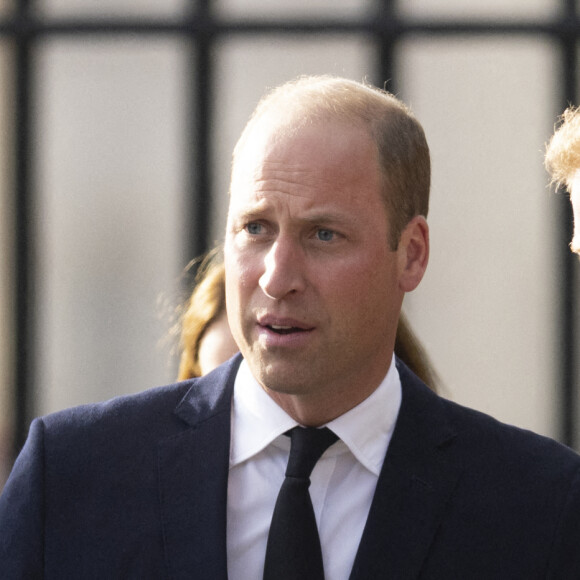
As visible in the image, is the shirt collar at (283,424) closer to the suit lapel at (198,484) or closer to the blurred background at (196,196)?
the suit lapel at (198,484)

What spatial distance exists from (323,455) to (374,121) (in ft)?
2.25

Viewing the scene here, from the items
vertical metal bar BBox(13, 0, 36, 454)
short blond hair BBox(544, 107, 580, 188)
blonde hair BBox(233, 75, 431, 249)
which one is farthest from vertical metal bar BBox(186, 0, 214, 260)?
blonde hair BBox(233, 75, 431, 249)

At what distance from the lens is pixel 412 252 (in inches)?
88.7

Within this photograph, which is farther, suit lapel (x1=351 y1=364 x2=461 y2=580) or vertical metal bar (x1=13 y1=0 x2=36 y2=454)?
vertical metal bar (x1=13 y1=0 x2=36 y2=454)

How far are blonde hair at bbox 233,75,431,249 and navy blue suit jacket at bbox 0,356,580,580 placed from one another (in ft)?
1.51

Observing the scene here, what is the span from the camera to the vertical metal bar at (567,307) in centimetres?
541

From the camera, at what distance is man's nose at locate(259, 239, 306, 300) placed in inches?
77.1

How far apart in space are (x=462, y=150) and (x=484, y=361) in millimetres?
1102

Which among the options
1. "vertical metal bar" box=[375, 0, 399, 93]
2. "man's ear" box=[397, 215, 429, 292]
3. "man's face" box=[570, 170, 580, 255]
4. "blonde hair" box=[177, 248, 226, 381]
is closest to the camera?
→ "man's ear" box=[397, 215, 429, 292]

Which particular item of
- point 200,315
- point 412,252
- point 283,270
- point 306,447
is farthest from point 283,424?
point 200,315

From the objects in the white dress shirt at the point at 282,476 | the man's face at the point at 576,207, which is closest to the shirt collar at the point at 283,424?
the white dress shirt at the point at 282,476

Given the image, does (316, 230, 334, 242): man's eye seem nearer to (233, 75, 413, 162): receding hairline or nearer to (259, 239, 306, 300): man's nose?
(259, 239, 306, 300): man's nose

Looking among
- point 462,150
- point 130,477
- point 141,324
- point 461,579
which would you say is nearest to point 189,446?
point 130,477

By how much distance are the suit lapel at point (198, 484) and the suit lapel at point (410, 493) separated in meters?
0.28
